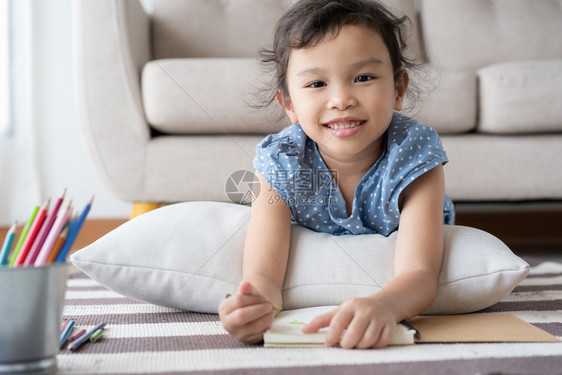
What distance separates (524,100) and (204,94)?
65 centimetres

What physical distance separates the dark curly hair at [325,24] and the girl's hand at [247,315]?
13.8 inches

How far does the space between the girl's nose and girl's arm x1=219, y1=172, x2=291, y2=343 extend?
158mm

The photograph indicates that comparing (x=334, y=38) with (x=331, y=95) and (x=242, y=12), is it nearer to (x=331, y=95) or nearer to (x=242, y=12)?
Answer: (x=331, y=95)

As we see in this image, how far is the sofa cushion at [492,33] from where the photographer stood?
1667 millimetres

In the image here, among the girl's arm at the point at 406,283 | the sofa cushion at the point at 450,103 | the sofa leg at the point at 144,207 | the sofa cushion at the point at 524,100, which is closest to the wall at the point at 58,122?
the sofa leg at the point at 144,207

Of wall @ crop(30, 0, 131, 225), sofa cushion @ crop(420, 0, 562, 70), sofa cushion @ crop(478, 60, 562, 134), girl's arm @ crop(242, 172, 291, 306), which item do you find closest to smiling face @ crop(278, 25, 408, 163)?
girl's arm @ crop(242, 172, 291, 306)

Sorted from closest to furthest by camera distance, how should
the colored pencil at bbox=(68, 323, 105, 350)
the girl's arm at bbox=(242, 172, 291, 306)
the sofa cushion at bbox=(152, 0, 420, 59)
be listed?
the colored pencil at bbox=(68, 323, 105, 350), the girl's arm at bbox=(242, 172, 291, 306), the sofa cushion at bbox=(152, 0, 420, 59)

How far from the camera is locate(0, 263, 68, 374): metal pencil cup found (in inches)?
17.0

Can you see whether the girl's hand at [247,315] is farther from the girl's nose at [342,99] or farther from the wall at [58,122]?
the wall at [58,122]

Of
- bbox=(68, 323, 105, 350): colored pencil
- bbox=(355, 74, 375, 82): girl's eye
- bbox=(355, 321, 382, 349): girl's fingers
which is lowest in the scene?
bbox=(68, 323, 105, 350): colored pencil

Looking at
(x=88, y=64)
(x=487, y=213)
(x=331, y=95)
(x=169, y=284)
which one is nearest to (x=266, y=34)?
(x=88, y=64)

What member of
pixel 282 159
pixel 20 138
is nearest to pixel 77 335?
pixel 282 159

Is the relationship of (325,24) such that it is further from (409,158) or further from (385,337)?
(385,337)

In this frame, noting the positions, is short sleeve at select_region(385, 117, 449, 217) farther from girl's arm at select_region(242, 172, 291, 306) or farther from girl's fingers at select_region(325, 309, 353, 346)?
girl's fingers at select_region(325, 309, 353, 346)
